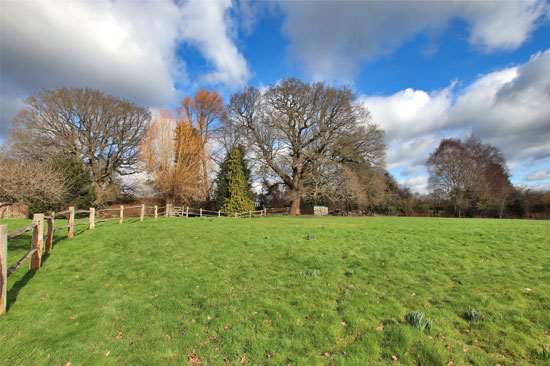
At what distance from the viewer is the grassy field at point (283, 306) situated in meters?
3.24

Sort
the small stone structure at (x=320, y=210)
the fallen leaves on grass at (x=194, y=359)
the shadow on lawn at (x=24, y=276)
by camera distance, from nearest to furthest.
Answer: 1. the fallen leaves on grass at (x=194, y=359)
2. the shadow on lawn at (x=24, y=276)
3. the small stone structure at (x=320, y=210)

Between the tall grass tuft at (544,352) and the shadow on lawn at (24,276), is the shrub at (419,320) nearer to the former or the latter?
the tall grass tuft at (544,352)

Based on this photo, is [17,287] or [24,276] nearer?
[17,287]

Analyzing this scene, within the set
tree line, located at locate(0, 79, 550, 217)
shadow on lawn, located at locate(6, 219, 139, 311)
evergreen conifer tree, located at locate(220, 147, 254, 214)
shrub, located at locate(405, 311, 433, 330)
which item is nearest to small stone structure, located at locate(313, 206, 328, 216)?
tree line, located at locate(0, 79, 550, 217)

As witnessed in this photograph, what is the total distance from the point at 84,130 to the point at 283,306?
A: 95.3 ft

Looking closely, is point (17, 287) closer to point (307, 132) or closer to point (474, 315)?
point (474, 315)

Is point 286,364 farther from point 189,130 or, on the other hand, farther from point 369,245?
point 189,130

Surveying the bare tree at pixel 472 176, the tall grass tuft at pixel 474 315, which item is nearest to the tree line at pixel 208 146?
the bare tree at pixel 472 176

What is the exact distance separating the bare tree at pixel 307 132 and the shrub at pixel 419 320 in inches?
908

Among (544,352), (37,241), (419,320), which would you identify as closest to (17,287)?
(37,241)

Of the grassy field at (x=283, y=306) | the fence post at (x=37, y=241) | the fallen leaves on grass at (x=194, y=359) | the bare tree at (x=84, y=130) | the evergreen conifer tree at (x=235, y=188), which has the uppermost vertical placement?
the bare tree at (x=84, y=130)

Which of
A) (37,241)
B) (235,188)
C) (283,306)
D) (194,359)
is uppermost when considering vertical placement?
(235,188)

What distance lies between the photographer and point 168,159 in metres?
25.8

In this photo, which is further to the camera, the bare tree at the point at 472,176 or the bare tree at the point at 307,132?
the bare tree at the point at 472,176
